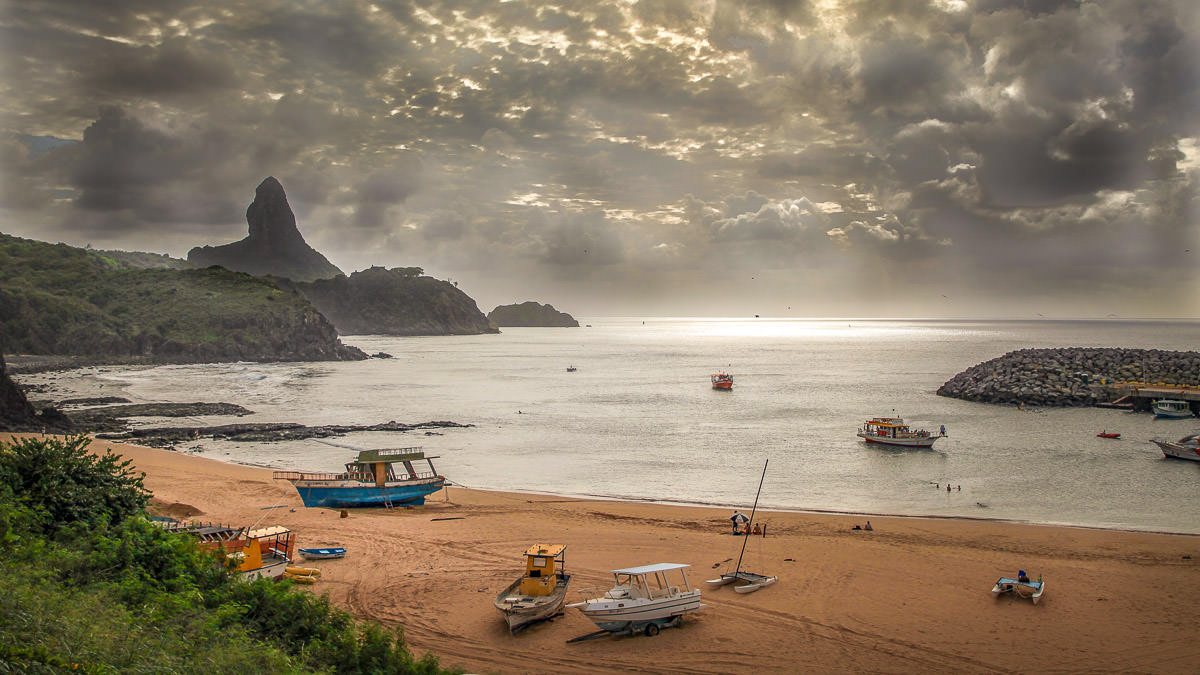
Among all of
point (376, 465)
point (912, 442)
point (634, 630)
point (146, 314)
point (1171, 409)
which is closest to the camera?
point (634, 630)

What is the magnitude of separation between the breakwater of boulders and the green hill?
362 feet

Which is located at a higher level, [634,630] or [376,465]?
[376,465]

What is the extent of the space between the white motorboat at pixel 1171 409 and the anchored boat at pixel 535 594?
6502 cm

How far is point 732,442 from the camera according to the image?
5100 cm

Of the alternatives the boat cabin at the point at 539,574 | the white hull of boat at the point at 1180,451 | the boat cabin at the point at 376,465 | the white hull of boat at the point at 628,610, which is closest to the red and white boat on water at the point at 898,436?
the white hull of boat at the point at 1180,451

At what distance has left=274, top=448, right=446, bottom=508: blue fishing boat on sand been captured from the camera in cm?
2978

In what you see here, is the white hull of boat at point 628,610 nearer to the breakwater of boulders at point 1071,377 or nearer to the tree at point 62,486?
the tree at point 62,486

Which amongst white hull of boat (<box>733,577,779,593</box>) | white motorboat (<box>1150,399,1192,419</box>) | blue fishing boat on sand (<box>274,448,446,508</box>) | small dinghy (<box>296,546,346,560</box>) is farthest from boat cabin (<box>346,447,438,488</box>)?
white motorboat (<box>1150,399,1192,419</box>)

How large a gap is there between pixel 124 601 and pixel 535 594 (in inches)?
363

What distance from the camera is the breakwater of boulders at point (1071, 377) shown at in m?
67.3

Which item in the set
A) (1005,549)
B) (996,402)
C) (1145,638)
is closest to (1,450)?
(1145,638)

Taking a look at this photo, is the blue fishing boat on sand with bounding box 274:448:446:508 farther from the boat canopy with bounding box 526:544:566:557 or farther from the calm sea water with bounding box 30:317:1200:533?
the boat canopy with bounding box 526:544:566:557

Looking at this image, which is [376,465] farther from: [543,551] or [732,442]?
[732,442]

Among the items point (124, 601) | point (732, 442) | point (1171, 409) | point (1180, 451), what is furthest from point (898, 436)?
point (124, 601)
